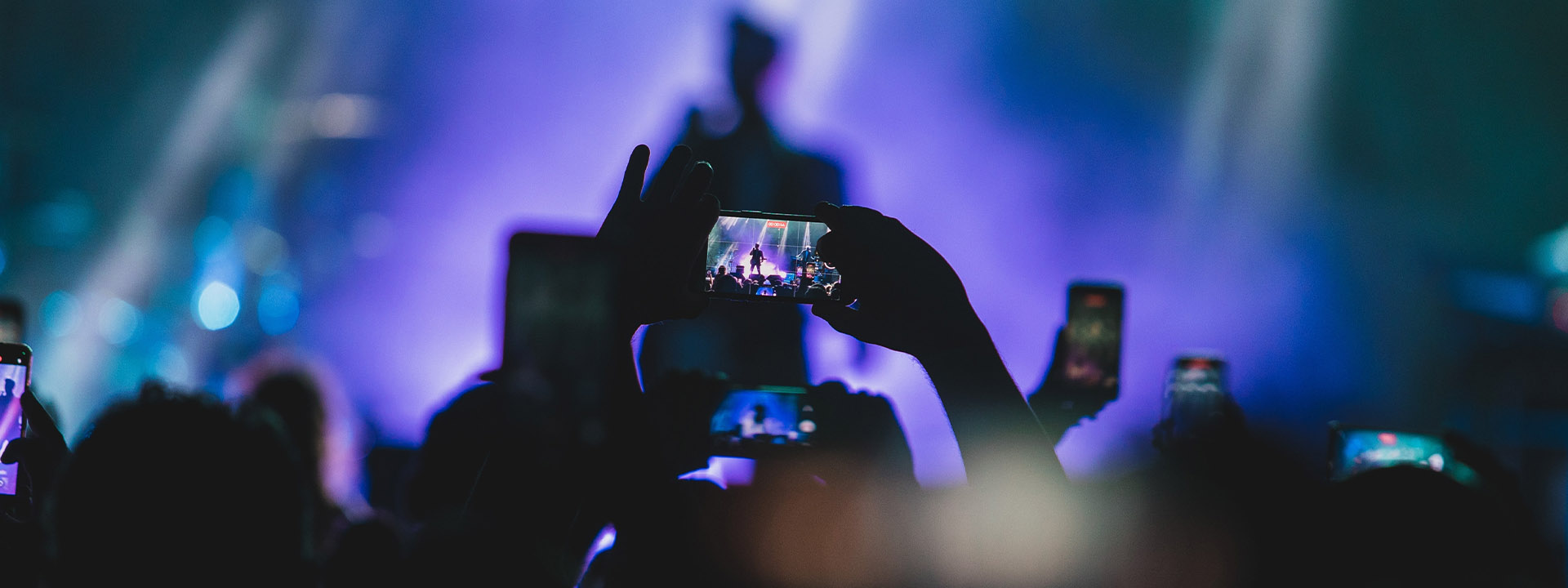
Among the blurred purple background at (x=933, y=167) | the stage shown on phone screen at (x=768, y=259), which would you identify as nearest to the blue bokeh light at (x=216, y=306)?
the blurred purple background at (x=933, y=167)

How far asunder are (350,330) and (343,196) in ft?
1.98

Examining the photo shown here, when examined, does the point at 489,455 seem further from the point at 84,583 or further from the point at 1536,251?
the point at 1536,251

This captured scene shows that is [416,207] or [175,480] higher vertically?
[416,207]

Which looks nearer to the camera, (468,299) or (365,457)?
(365,457)

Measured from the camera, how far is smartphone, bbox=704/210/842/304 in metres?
1.43

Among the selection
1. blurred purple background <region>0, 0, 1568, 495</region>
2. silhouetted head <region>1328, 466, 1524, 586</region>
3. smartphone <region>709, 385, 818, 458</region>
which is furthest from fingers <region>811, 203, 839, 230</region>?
blurred purple background <region>0, 0, 1568, 495</region>

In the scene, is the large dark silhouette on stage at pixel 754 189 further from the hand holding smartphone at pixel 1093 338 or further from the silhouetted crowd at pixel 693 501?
the silhouetted crowd at pixel 693 501

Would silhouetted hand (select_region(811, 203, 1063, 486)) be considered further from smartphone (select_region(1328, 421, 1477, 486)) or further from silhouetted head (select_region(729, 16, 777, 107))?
silhouetted head (select_region(729, 16, 777, 107))

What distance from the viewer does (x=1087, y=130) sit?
3549 millimetres

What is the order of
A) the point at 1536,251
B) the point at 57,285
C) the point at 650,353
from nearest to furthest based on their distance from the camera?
1. the point at 650,353
2. the point at 1536,251
3. the point at 57,285

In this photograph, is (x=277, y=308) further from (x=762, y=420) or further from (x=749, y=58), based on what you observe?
(x=762, y=420)

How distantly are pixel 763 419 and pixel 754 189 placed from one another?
1148 mm

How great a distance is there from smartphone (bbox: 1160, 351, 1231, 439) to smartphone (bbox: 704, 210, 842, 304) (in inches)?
31.0

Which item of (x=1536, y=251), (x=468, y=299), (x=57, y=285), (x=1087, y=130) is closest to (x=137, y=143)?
(x=57, y=285)
